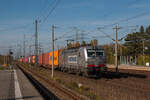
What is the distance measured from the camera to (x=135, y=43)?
66.2 m

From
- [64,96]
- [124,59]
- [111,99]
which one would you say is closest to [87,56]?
[64,96]

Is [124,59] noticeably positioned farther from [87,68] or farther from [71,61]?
[87,68]

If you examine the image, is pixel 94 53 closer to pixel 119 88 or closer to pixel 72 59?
pixel 72 59

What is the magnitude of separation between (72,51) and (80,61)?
3.51 meters

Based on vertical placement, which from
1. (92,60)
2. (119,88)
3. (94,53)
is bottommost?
(119,88)

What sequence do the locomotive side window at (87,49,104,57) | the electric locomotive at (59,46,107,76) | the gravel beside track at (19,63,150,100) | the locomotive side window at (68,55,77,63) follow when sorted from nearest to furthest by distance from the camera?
the gravel beside track at (19,63,150,100) → the electric locomotive at (59,46,107,76) → the locomotive side window at (87,49,104,57) → the locomotive side window at (68,55,77,63)

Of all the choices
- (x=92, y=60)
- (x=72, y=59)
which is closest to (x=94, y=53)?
(x=92, y=60)

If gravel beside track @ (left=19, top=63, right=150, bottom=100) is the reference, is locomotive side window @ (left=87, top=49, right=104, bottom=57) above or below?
above

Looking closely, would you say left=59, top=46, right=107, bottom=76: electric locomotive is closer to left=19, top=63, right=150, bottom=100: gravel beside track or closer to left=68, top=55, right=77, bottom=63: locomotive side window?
left=19, top=63, right=150, bottom=100: gravel beside track

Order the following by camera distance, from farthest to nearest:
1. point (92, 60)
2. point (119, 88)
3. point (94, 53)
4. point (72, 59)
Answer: point (72, 59), point (94, 53), point (92, 60), point (119, 88)

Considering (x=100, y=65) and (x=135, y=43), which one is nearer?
(x=100, y=65)

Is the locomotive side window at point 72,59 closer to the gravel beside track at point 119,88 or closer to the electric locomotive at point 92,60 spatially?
the electric locomotive at point 92,60

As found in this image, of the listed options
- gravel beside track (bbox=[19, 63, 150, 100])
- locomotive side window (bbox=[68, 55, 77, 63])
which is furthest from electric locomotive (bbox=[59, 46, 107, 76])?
locomotive side window (bbox=[68, 55, 77, 63])

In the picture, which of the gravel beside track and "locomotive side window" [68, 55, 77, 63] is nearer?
the gravel beside track
